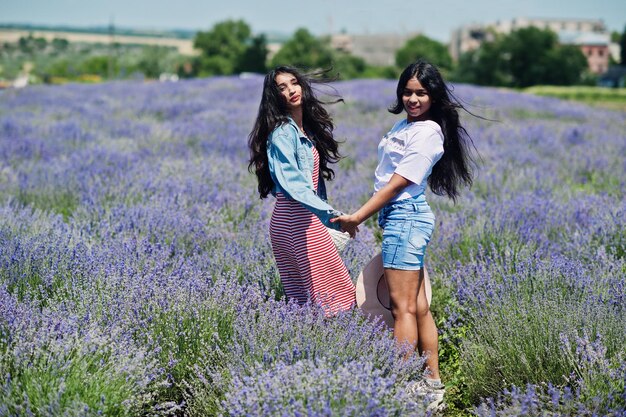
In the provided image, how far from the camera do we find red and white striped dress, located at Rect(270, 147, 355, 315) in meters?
2.76

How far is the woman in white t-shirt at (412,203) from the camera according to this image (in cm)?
261

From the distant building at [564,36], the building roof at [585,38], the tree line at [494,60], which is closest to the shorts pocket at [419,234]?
the tree line at [494,60]

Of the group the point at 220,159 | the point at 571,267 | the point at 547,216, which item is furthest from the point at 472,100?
the point at 571,267

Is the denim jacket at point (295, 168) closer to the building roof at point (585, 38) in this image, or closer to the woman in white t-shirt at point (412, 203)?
the woman in white t-shirt at point (412, 203)

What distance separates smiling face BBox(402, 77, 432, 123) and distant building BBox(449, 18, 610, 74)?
237ft

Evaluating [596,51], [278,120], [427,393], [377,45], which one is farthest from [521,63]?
[377,45]

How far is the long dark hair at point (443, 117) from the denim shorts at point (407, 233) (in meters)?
0.32

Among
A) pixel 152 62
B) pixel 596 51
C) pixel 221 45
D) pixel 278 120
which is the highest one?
pixel 596 51

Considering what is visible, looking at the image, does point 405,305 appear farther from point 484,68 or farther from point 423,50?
point 423,50

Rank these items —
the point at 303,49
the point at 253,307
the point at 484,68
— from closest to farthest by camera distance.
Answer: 1. the point at 253,307
2. the point at 484,68
3. the point at 303,49

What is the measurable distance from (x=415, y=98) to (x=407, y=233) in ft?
1.95

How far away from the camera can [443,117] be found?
2.81 m

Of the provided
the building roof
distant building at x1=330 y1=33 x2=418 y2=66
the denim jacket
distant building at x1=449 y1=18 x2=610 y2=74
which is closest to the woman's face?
the denim jacket

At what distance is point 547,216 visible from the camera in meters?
4.20
